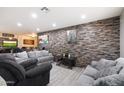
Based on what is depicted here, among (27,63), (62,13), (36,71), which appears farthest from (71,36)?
(36,71)

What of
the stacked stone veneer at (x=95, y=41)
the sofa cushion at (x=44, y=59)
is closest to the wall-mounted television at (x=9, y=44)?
the sofa cushion at (x=44, y=59)

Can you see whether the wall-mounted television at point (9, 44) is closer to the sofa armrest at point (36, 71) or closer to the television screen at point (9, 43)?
the television screen at point (9, 43)

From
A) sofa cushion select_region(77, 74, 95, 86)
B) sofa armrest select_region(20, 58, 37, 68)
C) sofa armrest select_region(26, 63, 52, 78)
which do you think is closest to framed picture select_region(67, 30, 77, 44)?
sofa armrest select_region(20, 58, 37, 68)

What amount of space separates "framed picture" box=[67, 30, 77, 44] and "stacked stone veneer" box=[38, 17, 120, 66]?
0.56ft

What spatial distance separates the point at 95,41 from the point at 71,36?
142cm

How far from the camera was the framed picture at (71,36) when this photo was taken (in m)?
6.09

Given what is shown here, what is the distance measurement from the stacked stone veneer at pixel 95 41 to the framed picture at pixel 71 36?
0.56 feet

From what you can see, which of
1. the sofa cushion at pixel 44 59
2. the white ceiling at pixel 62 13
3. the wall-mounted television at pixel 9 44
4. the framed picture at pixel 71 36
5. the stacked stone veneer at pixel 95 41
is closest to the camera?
the white ceiling at pixel 62 13

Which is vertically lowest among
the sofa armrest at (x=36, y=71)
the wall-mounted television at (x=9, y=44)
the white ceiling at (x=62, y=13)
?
the sofa armrest at (x=36, y=71)

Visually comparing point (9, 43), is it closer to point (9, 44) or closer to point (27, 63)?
point (9, 44)

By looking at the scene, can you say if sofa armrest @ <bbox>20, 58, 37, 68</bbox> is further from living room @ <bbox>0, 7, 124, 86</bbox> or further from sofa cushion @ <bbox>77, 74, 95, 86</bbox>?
sofa cushion @ <bbox>77, 74, 95, 86</bbox>

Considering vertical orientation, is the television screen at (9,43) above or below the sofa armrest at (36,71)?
above

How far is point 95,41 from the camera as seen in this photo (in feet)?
17.3

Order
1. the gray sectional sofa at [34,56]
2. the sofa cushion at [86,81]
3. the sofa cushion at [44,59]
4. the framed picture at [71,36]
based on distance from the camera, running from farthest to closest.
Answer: the framed picture at [71,36] → the sofa cushion at [44,59] → the gray sectional sofa at [34,56] → the sofa cushion at [86,81]
